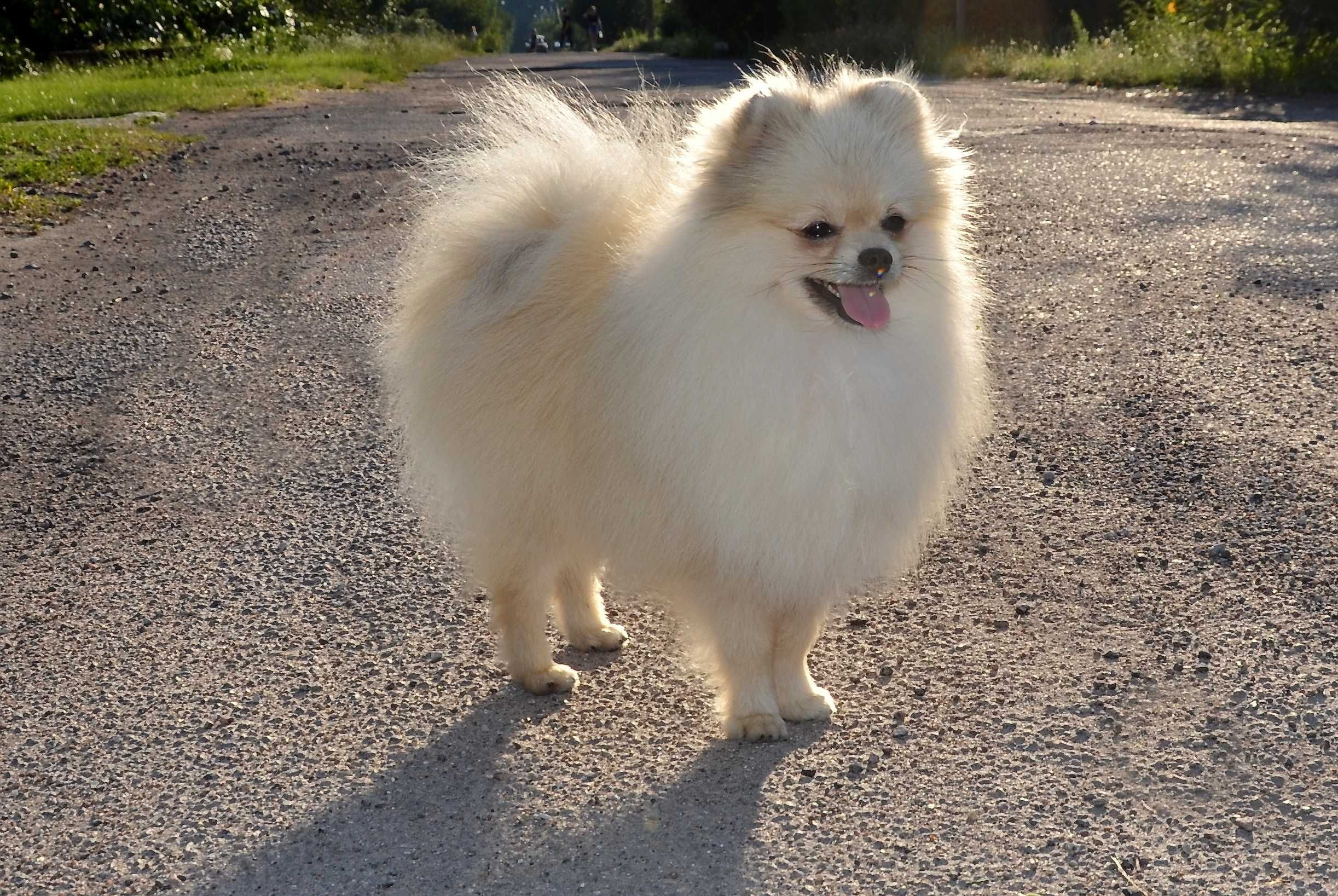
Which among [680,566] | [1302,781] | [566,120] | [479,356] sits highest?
[566,120]

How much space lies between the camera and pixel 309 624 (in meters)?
3.89

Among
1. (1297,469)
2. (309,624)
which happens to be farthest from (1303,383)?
(309,624)

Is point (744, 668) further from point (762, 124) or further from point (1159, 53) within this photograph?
point (1159, 53)

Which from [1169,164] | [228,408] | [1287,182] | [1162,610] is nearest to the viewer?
[1162,610]

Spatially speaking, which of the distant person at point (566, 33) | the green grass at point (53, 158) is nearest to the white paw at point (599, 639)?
the green grass at point (53, 158)

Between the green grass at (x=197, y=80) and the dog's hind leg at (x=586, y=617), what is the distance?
1248 centimetres

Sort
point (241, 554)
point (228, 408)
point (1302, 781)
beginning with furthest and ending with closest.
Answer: point (228, 408)
point (241, 554)
point (1302, 781)

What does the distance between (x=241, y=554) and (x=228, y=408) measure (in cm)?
158

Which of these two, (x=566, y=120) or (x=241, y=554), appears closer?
(x=566, y=120)

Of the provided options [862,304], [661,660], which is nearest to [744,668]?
[661,660]

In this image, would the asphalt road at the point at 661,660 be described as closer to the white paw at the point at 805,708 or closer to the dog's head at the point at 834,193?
the white paw at the point at 805,708

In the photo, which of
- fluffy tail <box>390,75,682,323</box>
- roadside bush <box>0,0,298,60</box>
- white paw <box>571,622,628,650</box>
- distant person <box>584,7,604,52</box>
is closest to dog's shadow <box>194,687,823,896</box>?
white paw <box>571,622,628,650</box>

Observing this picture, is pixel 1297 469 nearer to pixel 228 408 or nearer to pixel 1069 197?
pixel 228 408

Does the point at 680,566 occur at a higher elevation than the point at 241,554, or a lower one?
higher
